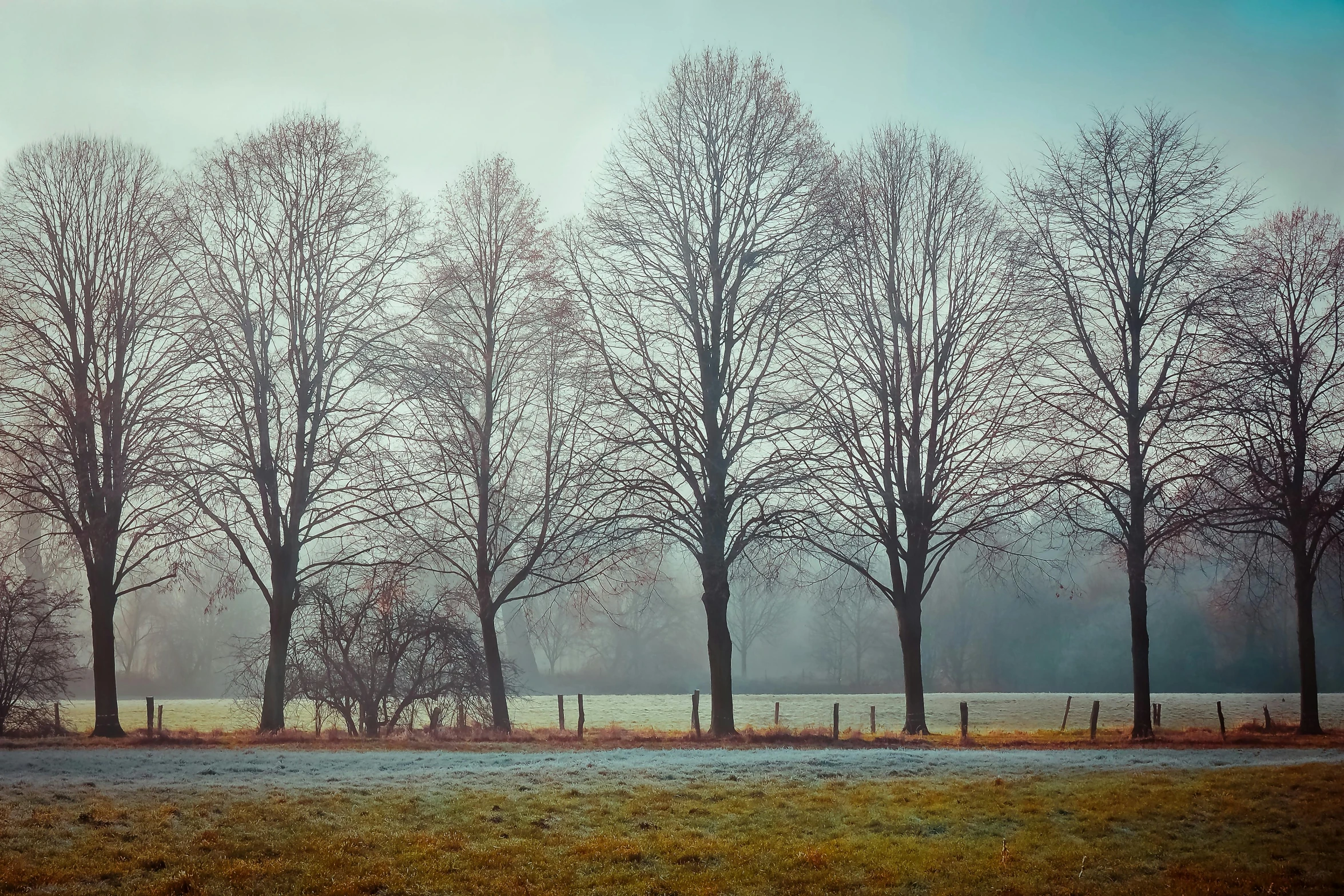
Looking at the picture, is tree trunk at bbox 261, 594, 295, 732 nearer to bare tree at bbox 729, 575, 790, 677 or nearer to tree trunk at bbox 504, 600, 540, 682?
tree trunk at bbox 504, 600, 540, 682

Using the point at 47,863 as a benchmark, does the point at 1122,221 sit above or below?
above

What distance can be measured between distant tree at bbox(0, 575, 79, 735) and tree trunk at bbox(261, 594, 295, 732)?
5253 millimetres

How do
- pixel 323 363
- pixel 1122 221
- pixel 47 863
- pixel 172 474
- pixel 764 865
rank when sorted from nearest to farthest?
pixel 47 863 → pixel 764 865 → pixel 172 474 → pixel 323 363 → pixel 1122 221

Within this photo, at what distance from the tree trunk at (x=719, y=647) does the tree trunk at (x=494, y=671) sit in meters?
6.46

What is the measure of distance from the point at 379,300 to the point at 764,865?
19.3 meters

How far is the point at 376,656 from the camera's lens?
2588 cm

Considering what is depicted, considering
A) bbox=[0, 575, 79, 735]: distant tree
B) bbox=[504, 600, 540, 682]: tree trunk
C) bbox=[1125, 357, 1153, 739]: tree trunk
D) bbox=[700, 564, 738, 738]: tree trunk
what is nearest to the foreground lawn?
bbox=[700, 564, 738, 738]: tree trunk

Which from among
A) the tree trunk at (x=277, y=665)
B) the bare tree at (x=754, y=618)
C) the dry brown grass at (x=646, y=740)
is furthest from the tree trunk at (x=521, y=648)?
the tree trunk at (x=277, y=665)

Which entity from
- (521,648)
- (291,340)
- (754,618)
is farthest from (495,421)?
(754,618)

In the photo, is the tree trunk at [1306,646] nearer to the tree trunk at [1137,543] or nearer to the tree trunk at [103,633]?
the tree trunk at [1137,543]

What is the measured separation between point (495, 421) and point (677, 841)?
17924 millimetres

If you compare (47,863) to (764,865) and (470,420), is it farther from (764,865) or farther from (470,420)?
(470,420)

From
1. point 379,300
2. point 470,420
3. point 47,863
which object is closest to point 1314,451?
point 470,420

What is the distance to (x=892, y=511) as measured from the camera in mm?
26234
